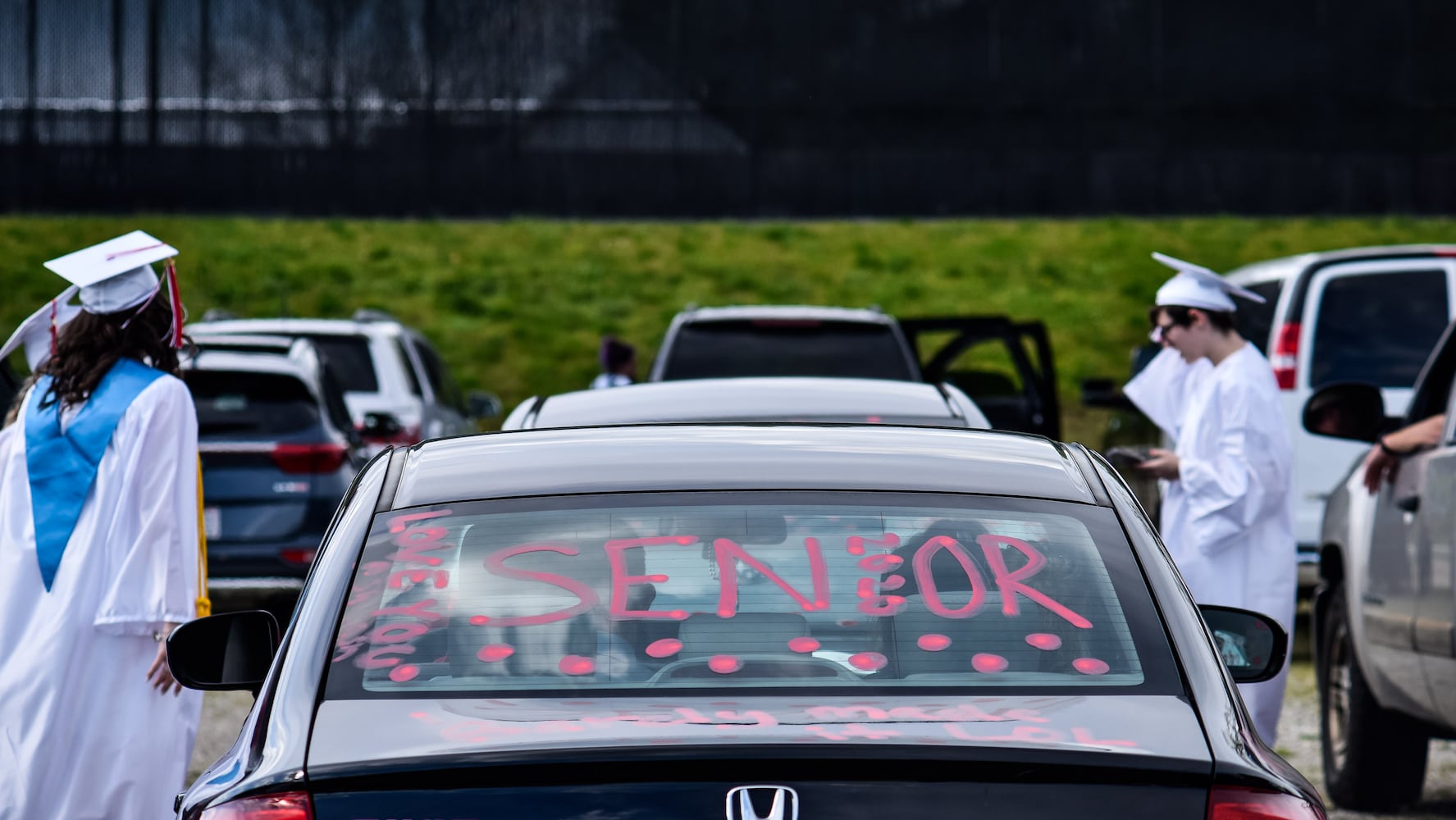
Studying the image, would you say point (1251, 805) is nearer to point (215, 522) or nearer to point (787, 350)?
point (787, 350)

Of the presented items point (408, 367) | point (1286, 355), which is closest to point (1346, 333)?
point (1286, 355)

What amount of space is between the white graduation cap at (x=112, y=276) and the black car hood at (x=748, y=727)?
8.37 ft

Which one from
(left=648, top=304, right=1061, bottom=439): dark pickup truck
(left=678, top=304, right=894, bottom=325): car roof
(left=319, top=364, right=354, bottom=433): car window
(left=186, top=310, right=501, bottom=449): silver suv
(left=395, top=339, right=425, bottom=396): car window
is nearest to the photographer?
(left=648, top=304, right=1061, bottom=439): dark pickup truck

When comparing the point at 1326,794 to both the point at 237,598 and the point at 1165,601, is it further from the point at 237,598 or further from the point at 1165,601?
the point at 237,598

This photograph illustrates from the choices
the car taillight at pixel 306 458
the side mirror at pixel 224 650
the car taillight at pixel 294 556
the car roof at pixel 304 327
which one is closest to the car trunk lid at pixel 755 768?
the side mirror at pixel 224 650

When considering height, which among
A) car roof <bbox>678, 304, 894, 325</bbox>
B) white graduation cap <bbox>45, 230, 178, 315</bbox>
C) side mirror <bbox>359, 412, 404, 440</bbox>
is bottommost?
side mirror <bbox>359, 412, 404, 440</bbox>

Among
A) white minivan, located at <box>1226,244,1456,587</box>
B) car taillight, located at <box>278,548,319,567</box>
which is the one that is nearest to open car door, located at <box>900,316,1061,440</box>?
white minivan, located at <box>1226,244,1456,587</box>

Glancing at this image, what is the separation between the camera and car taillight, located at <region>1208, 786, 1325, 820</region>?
287 centimetres

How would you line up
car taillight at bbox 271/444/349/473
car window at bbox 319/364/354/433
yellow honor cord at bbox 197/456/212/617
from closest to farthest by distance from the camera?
yellow honor cord at bbox 197/456/212/617 → car taillight at bbox 271/444/349/473 → car window at bbox 319/364/354/433

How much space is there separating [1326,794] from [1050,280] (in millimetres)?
27769

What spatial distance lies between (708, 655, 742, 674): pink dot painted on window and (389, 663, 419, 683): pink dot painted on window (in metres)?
0.43

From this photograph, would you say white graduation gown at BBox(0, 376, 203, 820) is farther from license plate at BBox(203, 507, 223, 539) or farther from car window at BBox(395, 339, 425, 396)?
car window at BBox(395, 339, 425, 396)

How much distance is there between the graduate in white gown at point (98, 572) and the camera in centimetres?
520

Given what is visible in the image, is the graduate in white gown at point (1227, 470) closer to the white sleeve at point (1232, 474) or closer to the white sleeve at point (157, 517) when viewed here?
the white sleeve at point (1232, 474)
